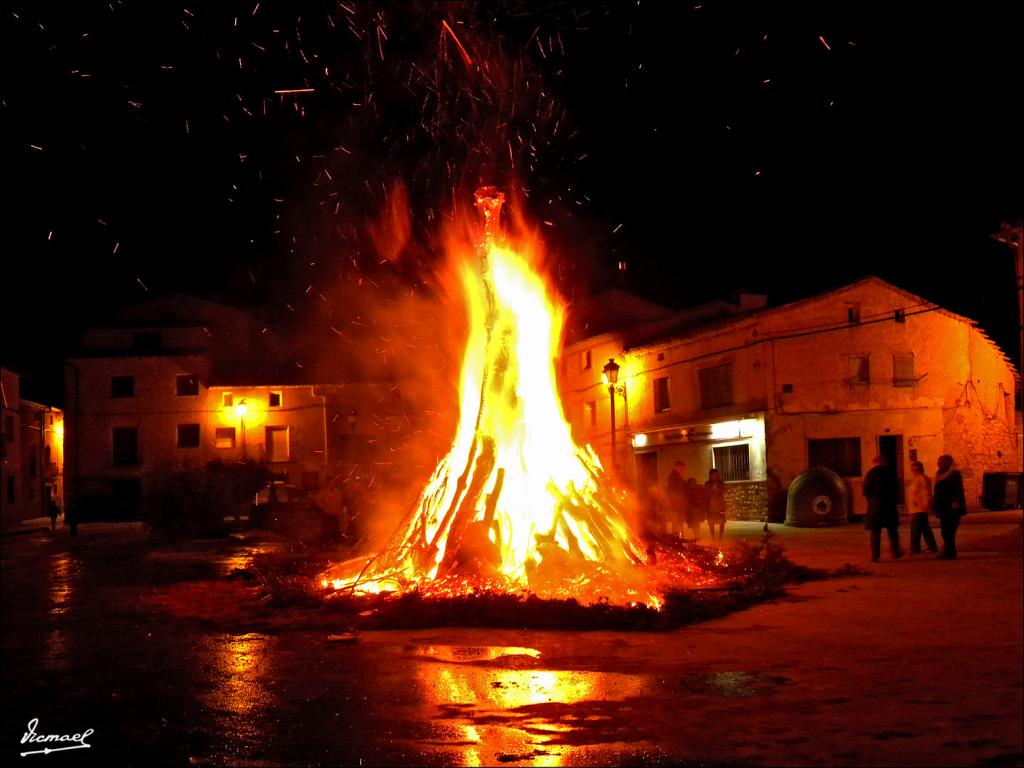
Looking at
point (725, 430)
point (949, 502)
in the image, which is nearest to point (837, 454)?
point (725, 430)

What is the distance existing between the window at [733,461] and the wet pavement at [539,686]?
68.7 feet

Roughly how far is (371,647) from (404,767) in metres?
4.12

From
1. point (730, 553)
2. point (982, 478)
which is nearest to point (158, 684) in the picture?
point (730, 553)

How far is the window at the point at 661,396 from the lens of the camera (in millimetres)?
38875

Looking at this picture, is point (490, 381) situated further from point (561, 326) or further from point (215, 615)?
point (215, 615)

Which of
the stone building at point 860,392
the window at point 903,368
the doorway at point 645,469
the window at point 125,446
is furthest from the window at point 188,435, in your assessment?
the window at point 903,368

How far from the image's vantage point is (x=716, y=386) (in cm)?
3553

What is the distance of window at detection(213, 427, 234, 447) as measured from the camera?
51.5m

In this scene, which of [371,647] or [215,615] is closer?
[371,647]

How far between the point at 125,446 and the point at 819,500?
122 ft

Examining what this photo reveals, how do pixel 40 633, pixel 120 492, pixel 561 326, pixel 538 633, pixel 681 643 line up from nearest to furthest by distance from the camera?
1. pixel 681 643
2. pixel 538 633
3. pixel 40 633
4. pixel 561 326
5. pixel 120 492

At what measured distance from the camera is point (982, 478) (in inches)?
1266

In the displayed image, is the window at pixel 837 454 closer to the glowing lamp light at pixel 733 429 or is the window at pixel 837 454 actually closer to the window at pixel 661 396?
the glowing lamp light at pixel 733 429

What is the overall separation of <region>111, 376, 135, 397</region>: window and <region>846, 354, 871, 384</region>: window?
117 ft
